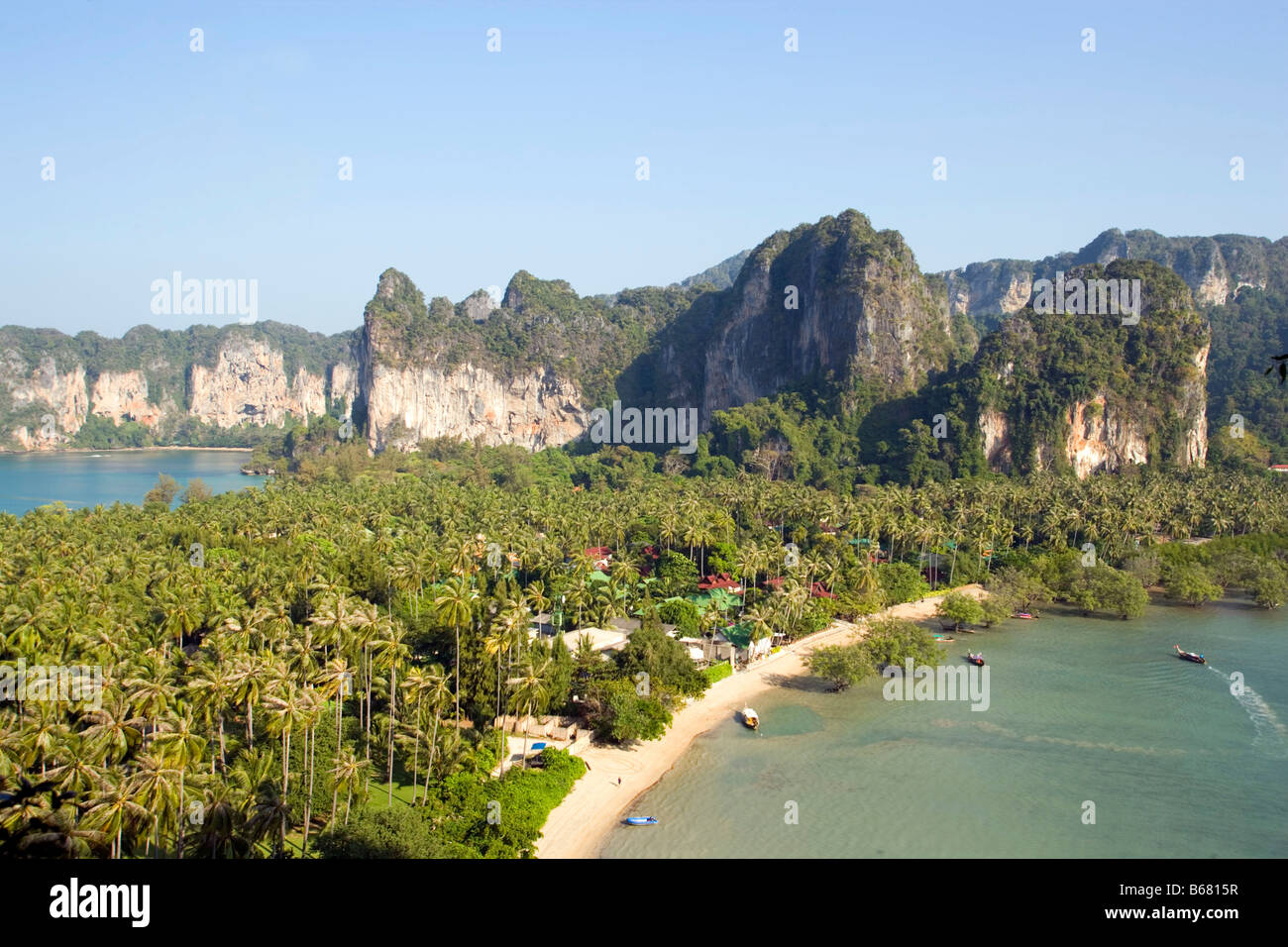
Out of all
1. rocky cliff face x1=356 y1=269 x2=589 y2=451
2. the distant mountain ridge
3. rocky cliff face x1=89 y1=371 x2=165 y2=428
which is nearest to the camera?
the distant mountain ridge

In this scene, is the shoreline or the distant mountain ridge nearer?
the distant mountain ridge

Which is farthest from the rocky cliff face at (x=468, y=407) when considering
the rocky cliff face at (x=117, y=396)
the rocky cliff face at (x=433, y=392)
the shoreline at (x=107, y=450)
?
the rocky cliff face at (x=117, y=396)

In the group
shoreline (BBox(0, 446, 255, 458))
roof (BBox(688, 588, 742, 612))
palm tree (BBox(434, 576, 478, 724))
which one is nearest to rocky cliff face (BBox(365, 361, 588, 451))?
shoreline (BBox(0, 446, 255, 458))

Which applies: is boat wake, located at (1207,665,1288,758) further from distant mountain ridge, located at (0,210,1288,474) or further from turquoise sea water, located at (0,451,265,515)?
turquoise sea water, located at (0,451,265,515)

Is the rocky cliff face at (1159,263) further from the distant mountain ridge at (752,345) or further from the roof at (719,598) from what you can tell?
the roof at (719,598)

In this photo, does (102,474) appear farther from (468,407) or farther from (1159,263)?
(1159,263)

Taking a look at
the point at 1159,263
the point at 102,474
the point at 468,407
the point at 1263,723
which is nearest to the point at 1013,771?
the point at 1263,723

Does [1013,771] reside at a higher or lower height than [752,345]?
lower
